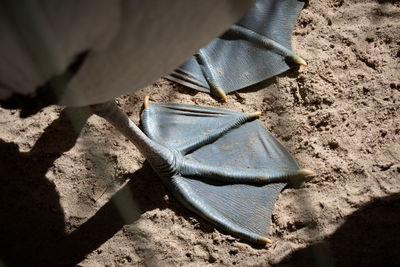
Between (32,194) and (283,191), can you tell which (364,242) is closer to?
(283,191)

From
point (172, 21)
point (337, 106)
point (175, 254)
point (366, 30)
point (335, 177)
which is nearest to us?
point (172, 21)

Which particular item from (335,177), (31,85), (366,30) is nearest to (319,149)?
(335,177)

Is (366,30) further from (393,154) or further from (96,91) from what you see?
(96,91)

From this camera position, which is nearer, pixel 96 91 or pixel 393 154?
pixel 96 91

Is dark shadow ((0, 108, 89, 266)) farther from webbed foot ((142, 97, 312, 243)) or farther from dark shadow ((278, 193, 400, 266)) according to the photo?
dark shadow ((278, 193, 400, 266))

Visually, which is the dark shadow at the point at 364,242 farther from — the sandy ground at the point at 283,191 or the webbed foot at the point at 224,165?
the webbed foot at the point at 224,165

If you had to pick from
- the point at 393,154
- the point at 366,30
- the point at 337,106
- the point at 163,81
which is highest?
the point at 163,81

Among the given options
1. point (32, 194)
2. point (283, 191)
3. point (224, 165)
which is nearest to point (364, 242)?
point (283, 191)
